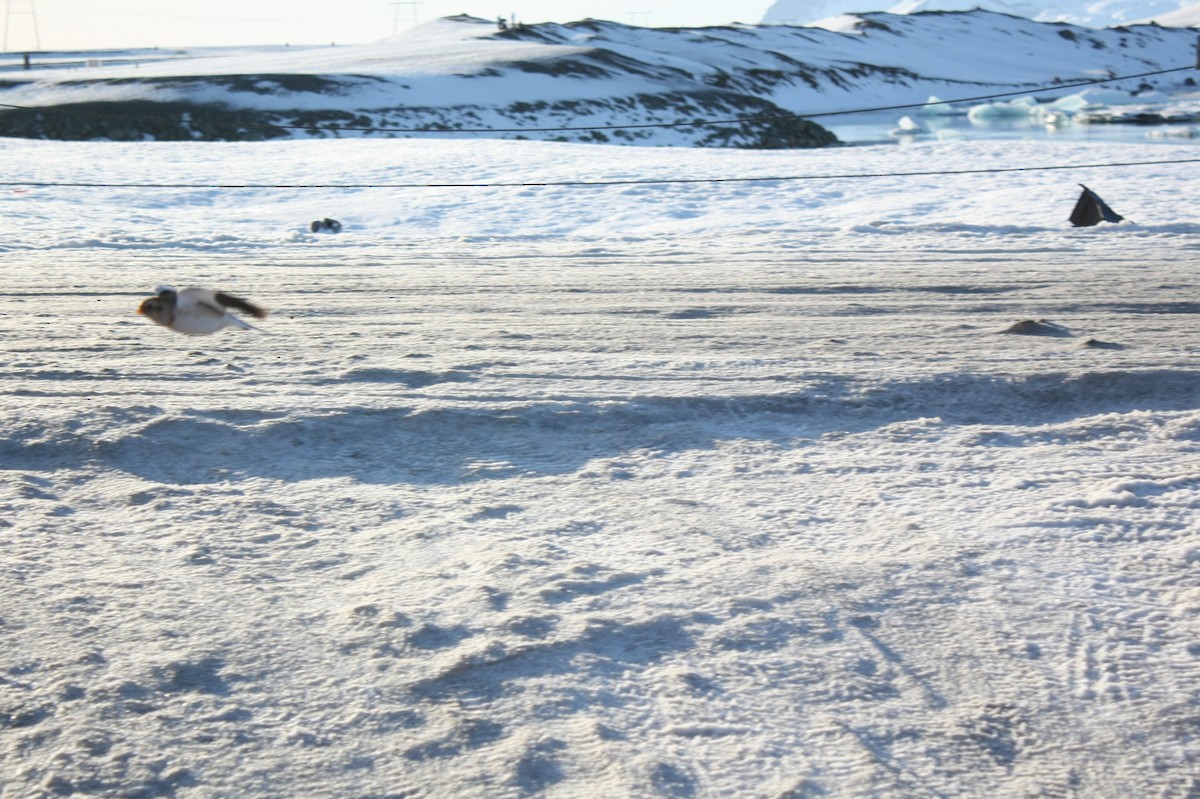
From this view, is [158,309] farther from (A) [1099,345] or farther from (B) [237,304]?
(A) [1099,345]

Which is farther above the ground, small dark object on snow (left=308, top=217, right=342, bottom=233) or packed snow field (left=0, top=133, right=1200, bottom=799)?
small dark object on snow (left=308, top=217, right=342, bottom=233)

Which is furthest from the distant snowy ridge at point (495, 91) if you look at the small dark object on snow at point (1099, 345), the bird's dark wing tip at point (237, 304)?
the bird's dark wing tip at point (237, 304)

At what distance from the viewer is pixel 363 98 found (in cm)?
4169

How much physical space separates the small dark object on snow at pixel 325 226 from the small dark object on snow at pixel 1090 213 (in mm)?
8594

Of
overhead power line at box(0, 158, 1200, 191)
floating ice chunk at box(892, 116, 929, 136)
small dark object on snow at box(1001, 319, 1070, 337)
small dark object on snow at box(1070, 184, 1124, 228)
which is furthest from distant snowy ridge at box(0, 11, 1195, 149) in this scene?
small dark object on snow at box(1001, 319, 1070, 337)

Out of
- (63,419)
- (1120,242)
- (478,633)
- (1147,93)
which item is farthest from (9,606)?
(1147,93)

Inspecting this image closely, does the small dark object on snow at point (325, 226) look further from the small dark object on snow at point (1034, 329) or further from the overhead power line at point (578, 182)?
the small dark object on snow at point (1034, 329)

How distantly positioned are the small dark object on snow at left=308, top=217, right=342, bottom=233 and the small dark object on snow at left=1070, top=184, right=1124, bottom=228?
8.59 metres

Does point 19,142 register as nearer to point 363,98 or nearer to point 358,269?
point 363,98

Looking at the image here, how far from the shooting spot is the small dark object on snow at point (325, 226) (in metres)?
14.0

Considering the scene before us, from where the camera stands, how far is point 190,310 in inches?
183

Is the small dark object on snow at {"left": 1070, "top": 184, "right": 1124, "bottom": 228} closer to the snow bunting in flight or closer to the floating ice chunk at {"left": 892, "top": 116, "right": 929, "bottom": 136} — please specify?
the snow bunting in flight

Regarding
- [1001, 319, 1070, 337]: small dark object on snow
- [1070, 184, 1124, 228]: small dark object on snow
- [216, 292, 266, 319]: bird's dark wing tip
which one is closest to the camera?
[216, 292, 266, 319]: bird's dark wing tip

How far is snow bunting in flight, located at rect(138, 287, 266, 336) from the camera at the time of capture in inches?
180
